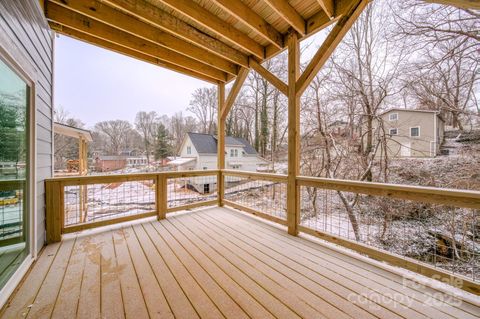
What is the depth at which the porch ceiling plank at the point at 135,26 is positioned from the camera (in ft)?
7.64

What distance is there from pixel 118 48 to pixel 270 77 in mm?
2529

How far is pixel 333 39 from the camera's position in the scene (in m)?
2.39

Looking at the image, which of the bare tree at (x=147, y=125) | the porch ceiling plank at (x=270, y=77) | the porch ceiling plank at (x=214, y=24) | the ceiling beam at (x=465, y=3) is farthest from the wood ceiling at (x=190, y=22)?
the bare tree at (x=147, y=125)

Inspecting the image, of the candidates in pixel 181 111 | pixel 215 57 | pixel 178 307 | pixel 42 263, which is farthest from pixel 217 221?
pixel 181 111

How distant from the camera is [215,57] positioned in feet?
11.7

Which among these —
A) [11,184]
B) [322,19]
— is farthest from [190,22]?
[11,184]

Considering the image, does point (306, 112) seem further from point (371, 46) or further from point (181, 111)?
point (181, 111)

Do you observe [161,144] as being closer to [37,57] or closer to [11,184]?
[37,57]

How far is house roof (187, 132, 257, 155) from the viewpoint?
13.5 metres

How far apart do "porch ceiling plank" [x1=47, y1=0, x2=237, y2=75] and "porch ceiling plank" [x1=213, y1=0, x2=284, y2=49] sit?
45.3 inches

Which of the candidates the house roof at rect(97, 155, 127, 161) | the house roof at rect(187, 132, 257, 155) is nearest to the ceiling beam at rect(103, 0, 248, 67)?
the house roof at rect(187, 132, 257, 155)

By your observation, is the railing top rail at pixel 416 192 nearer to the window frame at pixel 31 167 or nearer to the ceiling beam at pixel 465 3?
the ceiling beam at pixel 465 3

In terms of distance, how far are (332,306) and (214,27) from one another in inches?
129

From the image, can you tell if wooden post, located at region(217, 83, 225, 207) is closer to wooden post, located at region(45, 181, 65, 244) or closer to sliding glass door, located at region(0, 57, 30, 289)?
wooden post, located at region(45, 181, 65, 244)
